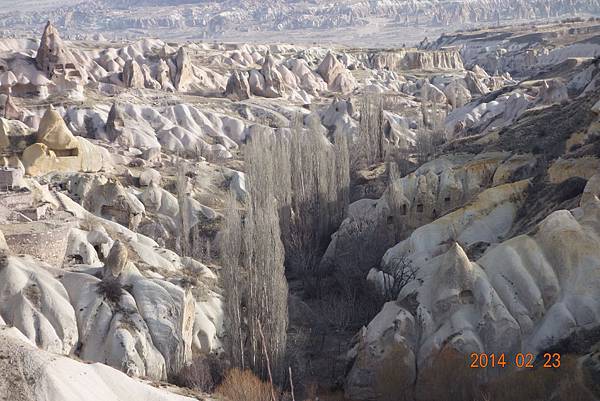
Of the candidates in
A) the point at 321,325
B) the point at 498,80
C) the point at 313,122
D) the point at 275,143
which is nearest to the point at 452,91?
the point at 498,80

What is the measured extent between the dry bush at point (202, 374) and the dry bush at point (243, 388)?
17.5 inches

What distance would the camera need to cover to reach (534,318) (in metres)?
21.1

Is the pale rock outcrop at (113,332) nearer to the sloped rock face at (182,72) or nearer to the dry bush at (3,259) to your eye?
the dry bush at (3,259)

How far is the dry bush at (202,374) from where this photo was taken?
20719 millimetres

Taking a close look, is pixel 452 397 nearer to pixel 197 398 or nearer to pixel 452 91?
pixel 197 398

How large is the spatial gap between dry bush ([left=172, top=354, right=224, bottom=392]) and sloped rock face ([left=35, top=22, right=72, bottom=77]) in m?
52.9

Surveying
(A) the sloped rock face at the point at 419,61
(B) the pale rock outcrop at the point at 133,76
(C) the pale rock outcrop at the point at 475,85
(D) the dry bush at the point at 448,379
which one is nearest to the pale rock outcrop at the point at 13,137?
(D) the dry bush at the point at 448,379

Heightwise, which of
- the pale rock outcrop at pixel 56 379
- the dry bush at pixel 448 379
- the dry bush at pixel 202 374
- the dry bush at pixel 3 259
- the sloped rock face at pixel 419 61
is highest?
the pale rock outcrop at pixel 56 379

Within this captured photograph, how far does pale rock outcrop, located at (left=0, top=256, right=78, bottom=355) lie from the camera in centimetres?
2086

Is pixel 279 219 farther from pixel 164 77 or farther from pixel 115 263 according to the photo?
pixel 164 77

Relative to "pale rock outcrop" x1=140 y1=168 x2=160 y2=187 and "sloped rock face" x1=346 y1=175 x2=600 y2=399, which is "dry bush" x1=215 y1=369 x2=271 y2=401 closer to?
"sloped rock face" x1=346 y1=175 x2=600 y2=399

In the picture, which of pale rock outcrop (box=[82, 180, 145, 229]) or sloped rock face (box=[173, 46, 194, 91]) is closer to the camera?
pale rock outcrop (box=[82, 180, 145, 229])

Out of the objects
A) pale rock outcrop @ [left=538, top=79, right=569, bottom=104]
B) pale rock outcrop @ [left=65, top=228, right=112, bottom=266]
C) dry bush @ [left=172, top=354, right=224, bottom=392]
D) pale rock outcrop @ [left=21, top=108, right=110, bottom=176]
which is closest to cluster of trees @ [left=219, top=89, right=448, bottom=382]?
dry bush @ [left=172, top=354, right=224, bottom=392]

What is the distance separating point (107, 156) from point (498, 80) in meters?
66.3
